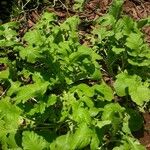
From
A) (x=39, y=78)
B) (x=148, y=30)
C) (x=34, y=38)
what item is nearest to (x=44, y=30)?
(x=34, y=38)

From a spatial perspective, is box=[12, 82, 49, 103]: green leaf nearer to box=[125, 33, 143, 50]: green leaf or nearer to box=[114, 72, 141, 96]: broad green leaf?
box=[114, 72, 141, 96]: broad green leaf

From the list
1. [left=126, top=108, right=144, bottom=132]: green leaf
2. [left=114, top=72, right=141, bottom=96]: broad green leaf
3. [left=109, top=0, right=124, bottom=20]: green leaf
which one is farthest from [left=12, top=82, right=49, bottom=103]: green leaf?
[left=109, top=0, right=124, bottom=20]: green leaf

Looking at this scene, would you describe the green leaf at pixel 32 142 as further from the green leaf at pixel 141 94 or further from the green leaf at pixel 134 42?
the green leaf at pixel 134 42

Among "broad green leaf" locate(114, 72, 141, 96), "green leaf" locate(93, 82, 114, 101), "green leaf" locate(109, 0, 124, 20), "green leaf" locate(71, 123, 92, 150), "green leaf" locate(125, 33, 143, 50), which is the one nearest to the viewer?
"green leaf" locate(71, 123, 92, 150)

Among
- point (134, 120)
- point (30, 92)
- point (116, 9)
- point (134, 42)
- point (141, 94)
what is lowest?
point (134, 120)

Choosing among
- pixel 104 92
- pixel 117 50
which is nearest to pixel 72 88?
pixel 104 92

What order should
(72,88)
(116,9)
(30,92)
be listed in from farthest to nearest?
(116,9), (72,88), (30,92)

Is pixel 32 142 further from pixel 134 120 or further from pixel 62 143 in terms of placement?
pixel 134 120
